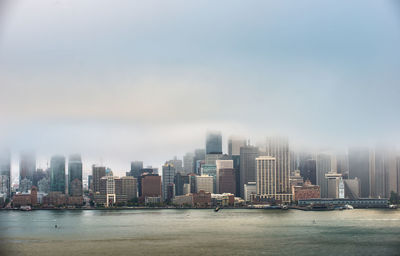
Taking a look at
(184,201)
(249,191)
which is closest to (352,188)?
(249,191)

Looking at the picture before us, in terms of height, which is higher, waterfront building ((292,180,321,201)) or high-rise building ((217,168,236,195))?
high-rise building ((217,168,236,195))

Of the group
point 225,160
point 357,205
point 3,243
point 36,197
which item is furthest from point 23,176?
point 3,243

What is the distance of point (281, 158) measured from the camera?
87.4 meters

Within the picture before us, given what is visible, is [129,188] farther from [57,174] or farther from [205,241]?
[205,241]

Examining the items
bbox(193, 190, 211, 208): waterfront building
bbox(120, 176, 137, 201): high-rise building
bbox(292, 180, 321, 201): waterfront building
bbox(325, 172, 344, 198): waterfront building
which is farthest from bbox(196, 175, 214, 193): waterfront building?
bbox(325, 172, 344, 198): waterfront building

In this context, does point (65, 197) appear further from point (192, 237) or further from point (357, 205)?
point (192, 237)

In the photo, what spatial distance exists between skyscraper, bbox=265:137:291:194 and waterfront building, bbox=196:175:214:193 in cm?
851

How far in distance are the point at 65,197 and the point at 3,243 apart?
53.8 m

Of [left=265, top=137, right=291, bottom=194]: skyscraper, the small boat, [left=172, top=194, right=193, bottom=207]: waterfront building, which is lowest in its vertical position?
the small boat

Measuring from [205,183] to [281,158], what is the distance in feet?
34.5

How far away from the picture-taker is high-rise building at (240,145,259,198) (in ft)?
295

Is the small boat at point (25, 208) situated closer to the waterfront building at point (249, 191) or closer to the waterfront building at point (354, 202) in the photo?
the waterfront building at point (249, 191)

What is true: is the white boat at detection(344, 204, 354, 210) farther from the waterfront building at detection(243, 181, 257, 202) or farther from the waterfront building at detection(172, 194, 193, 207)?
the waterfront building at detection(172, 194, 193, 207)

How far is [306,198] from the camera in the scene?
8031 centimetres
